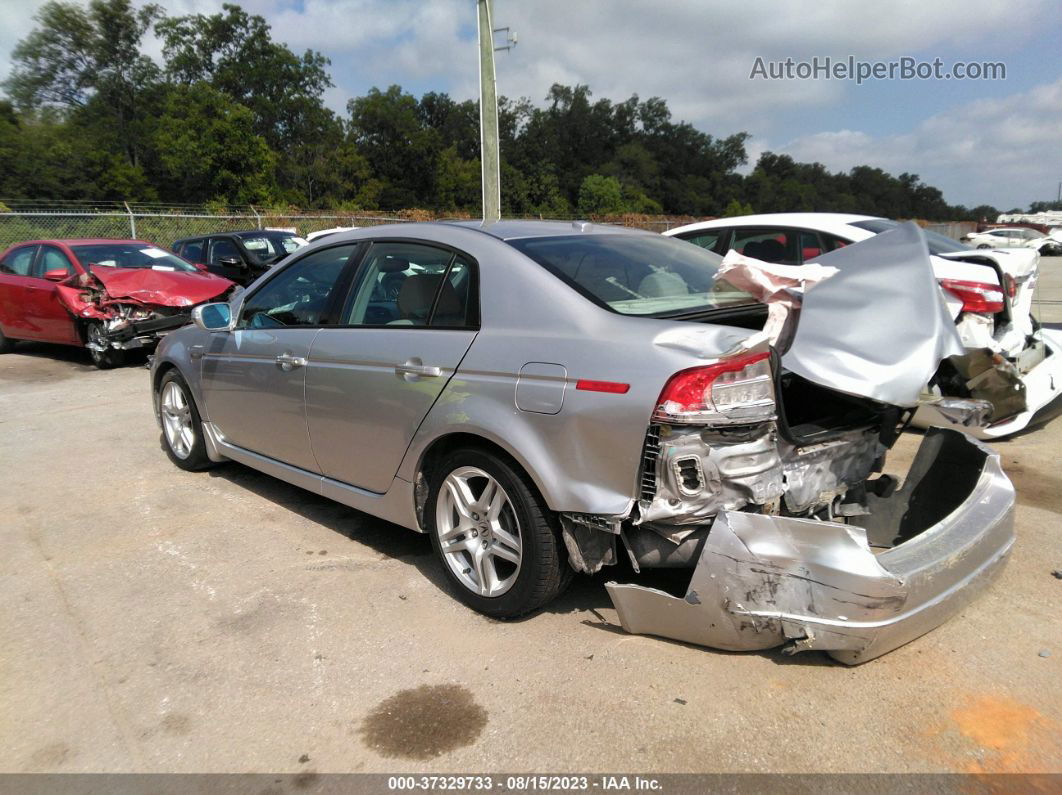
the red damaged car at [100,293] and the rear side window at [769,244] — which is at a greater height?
the rear side window at [769,244]

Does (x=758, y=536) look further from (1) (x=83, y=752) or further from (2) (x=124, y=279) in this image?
(2) (x=124, y=279)

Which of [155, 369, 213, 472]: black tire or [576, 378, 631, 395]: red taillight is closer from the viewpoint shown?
[576, 378, 631, 395]: red taillight

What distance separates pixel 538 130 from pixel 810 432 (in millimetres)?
76855

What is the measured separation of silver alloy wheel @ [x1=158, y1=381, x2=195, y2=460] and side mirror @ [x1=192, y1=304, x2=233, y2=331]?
0.75 m

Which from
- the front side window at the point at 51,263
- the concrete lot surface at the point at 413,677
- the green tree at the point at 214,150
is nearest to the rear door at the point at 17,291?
the front side window at the point at 51,263

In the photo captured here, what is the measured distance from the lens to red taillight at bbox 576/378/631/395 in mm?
2646

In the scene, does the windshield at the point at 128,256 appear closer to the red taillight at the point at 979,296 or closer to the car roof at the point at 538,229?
the car roof at the point at 538,229

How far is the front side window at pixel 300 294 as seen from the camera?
4051 millimetres

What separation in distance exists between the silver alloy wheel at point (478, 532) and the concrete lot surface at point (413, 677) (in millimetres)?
200

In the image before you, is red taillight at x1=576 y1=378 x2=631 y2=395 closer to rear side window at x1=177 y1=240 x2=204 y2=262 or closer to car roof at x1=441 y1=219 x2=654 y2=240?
car roof at x1=441 y1=219 x2=654 y2=240

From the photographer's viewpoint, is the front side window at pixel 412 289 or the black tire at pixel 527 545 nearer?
the black tire at pixel 527 545

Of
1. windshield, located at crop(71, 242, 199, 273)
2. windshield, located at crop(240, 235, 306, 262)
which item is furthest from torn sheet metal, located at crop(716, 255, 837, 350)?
windshield, located at crop(240, 235, 306, 262)

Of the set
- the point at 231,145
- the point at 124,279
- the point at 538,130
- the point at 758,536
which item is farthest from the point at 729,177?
the point at 758,536

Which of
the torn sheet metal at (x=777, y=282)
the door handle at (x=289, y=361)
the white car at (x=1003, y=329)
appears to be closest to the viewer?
the torn sheet metal at (x=777, y=282)
